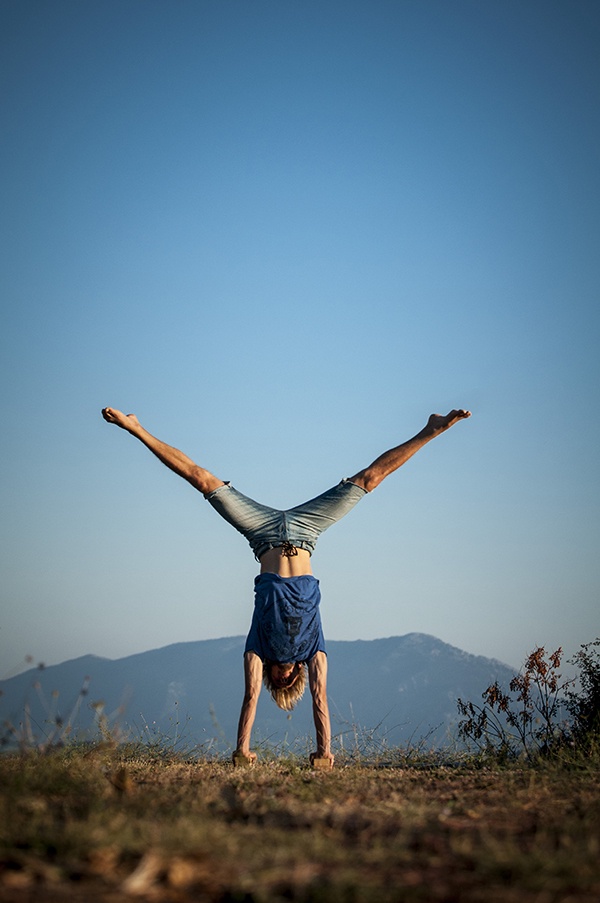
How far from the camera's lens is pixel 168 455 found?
7.62 metres

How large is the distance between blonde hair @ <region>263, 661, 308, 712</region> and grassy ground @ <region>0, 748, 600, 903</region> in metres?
2.24

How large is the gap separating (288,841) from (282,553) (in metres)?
4.52

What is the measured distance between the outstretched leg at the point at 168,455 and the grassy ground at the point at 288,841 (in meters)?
3.09

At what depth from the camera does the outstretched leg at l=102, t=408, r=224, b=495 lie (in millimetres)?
7625

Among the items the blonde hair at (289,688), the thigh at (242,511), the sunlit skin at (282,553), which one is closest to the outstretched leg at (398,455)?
the sunlit skin at (282,553)

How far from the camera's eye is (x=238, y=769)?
253 inches

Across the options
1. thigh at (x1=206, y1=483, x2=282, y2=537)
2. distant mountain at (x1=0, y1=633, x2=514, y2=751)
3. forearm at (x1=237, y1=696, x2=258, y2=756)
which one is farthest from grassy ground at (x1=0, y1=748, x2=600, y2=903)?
distant mountain at (x1=0, y1=633, x2=514, y2=751)

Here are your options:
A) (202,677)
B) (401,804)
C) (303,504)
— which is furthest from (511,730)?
(202,677)

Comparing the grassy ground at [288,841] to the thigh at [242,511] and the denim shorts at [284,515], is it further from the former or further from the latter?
the thigh at [242,511]

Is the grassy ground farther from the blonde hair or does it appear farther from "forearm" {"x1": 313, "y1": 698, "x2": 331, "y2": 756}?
the blonde hair

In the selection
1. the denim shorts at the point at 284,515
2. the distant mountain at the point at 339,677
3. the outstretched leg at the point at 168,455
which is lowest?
the distant mountain at the point at 339,677

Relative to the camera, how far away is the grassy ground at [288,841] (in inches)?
104

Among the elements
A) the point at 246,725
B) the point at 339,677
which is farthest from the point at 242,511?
the point at 339,677

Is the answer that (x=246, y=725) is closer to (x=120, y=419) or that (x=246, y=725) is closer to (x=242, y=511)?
(x=242, y=511)
